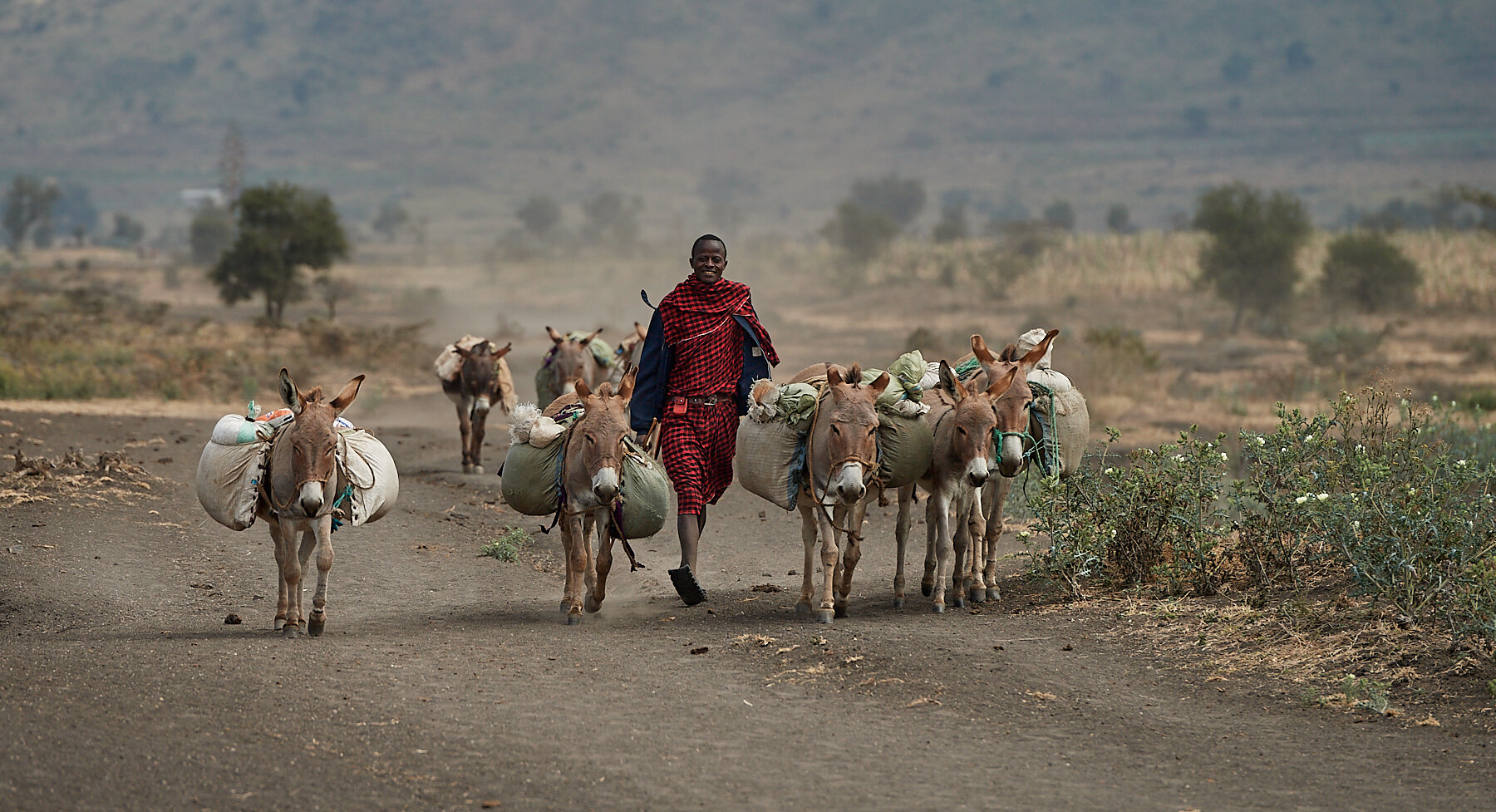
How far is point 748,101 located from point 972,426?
15357 cm

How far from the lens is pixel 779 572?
12492 millimetres

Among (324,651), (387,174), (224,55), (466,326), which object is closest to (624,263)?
(466,326)

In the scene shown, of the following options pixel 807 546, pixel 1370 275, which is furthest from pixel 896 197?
pixel 807 546

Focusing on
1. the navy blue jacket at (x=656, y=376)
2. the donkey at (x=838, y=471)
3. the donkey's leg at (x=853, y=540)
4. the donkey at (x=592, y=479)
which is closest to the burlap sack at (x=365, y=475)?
the donkey at (x=592, y=479)

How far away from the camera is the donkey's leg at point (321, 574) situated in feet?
28.6

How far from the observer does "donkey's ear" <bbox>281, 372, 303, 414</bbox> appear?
28.1 feet

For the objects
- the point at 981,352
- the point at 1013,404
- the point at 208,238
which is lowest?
the point at 1013,404

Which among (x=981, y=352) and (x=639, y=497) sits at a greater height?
(x=981, y=352)

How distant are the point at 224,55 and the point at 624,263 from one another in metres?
109

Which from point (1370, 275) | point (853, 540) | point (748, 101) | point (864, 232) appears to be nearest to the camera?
point (853, 540)

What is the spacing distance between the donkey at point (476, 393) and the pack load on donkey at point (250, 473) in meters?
8.26

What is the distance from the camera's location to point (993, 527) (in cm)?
1064

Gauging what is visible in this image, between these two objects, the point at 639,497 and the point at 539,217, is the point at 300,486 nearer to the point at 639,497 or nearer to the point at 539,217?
the point at 639,497

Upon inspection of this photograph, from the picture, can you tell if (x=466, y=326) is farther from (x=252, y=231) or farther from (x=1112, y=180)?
(x=1112, y=180)
